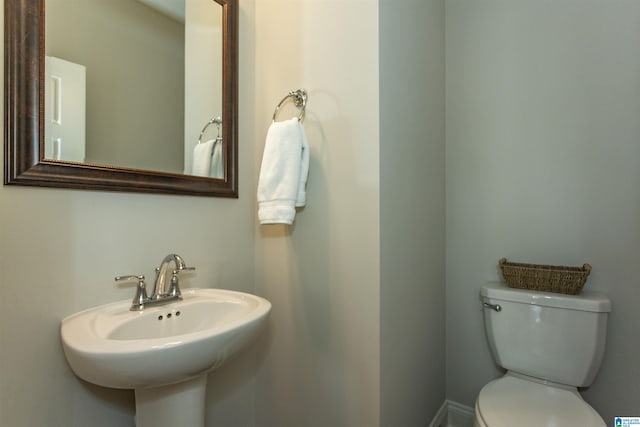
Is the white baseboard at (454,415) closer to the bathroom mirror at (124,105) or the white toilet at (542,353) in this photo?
the white toilet at (542,353)

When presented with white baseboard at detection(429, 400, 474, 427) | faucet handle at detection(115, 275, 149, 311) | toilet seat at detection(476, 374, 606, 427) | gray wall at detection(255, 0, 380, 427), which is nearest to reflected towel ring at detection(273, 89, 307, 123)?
gray wall at detection(255, 0, 380, 427)

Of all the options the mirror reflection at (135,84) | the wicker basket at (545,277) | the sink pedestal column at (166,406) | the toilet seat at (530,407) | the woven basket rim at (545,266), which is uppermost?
the mirror reflection at (135,84)

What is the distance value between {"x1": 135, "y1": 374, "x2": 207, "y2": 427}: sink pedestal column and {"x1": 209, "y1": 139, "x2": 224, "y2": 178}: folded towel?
73cm

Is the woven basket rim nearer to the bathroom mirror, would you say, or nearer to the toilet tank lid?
the toilet tank lid

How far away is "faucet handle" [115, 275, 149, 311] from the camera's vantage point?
878mm

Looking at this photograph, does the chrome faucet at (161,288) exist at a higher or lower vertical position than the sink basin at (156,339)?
higher

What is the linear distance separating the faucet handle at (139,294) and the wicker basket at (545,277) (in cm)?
141

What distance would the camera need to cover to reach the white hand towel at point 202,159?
112cm

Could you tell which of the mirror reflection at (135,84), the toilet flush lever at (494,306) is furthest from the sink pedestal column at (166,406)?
the toilet flush lever at (494,306)

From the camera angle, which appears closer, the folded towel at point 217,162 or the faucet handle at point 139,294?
the faucet handle at point 139,294

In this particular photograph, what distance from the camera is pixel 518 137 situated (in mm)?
1382

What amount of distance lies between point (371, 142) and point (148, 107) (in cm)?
78

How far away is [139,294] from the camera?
0.89 meters

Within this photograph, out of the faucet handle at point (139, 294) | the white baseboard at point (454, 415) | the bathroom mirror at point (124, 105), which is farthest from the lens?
the white baseboard at point (454, 415)
